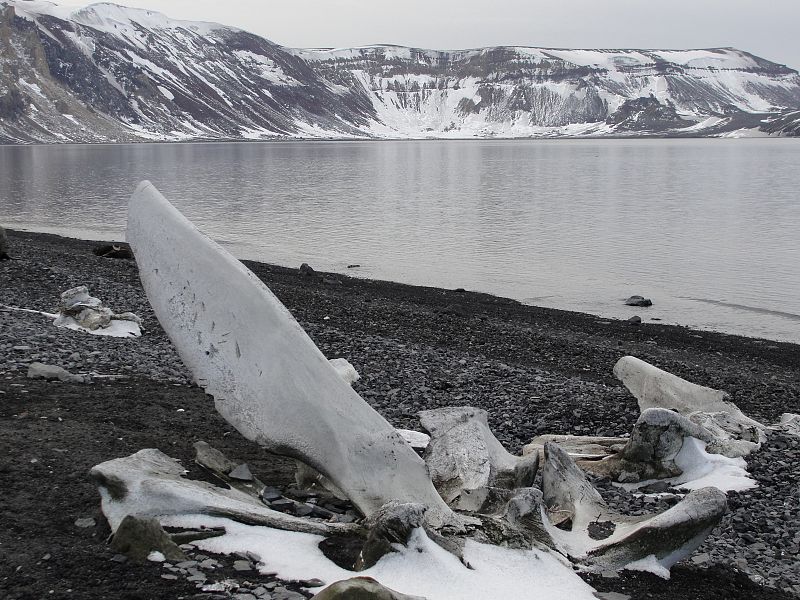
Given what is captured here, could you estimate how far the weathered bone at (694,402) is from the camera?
9.76 meters

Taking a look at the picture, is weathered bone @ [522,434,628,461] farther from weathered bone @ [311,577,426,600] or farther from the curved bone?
weathered bone @ [311,577,426,600]

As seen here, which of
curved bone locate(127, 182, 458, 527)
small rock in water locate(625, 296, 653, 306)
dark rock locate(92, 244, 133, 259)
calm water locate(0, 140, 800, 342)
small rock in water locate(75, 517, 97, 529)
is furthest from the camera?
calm water locate(0, 140, 800, 342)

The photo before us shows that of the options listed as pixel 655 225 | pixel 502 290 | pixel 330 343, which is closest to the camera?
pixel 330 343

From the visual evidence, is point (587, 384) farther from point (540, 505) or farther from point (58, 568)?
point (58, 568)

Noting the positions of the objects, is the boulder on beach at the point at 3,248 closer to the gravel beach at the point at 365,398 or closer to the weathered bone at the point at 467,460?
the gravel beach at the point at 365,398

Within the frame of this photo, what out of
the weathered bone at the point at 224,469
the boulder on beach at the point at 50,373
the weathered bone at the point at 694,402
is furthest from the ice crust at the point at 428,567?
the boulder on beach at the point at 50,373

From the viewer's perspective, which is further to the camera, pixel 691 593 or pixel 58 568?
pixel 691 593

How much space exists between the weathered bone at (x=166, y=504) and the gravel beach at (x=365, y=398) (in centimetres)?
26

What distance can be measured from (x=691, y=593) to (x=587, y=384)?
306 inches

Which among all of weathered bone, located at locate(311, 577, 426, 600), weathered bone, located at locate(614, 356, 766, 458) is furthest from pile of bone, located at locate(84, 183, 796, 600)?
weathered bone, located at locate(614, 356, 766, 458)

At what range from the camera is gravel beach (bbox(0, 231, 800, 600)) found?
18.2 ft

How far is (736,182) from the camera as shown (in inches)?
3214

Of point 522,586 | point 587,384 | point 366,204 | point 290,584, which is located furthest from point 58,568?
point 366,204

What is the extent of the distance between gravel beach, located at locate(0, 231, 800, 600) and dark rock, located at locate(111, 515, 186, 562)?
10 cm
